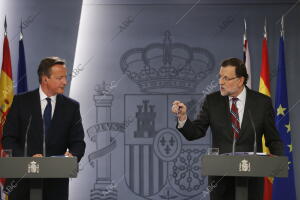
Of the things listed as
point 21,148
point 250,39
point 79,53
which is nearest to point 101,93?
point 79,53

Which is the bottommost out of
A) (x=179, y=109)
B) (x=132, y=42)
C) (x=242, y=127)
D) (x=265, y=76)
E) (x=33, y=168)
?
(x=33, y=168)

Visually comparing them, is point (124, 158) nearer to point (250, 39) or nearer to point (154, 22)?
point (154, 22)

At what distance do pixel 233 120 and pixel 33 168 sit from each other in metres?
1.32

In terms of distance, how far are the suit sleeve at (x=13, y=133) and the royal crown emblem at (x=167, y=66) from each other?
3.34m

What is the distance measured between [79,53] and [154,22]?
1.08 m

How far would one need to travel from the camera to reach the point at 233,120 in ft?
11.3

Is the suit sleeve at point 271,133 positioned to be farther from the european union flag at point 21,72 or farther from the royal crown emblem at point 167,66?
the european union flag at point 21,72

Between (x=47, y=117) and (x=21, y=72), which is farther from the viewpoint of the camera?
(x=21, y=72)

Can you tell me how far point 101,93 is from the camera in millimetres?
6859

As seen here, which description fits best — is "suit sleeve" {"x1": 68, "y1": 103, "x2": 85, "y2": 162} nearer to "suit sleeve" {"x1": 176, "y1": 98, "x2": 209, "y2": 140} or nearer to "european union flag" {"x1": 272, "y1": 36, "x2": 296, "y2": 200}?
"suit sleeve" {"x1": 176, "y1": 98, "x2": 209, "y2": 140}

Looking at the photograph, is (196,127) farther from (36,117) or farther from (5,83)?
(5,83)

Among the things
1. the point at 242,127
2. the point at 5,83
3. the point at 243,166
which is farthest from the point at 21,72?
the point at 243,166

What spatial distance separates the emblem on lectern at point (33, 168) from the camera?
3.01 metres

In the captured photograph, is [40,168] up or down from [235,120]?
down
